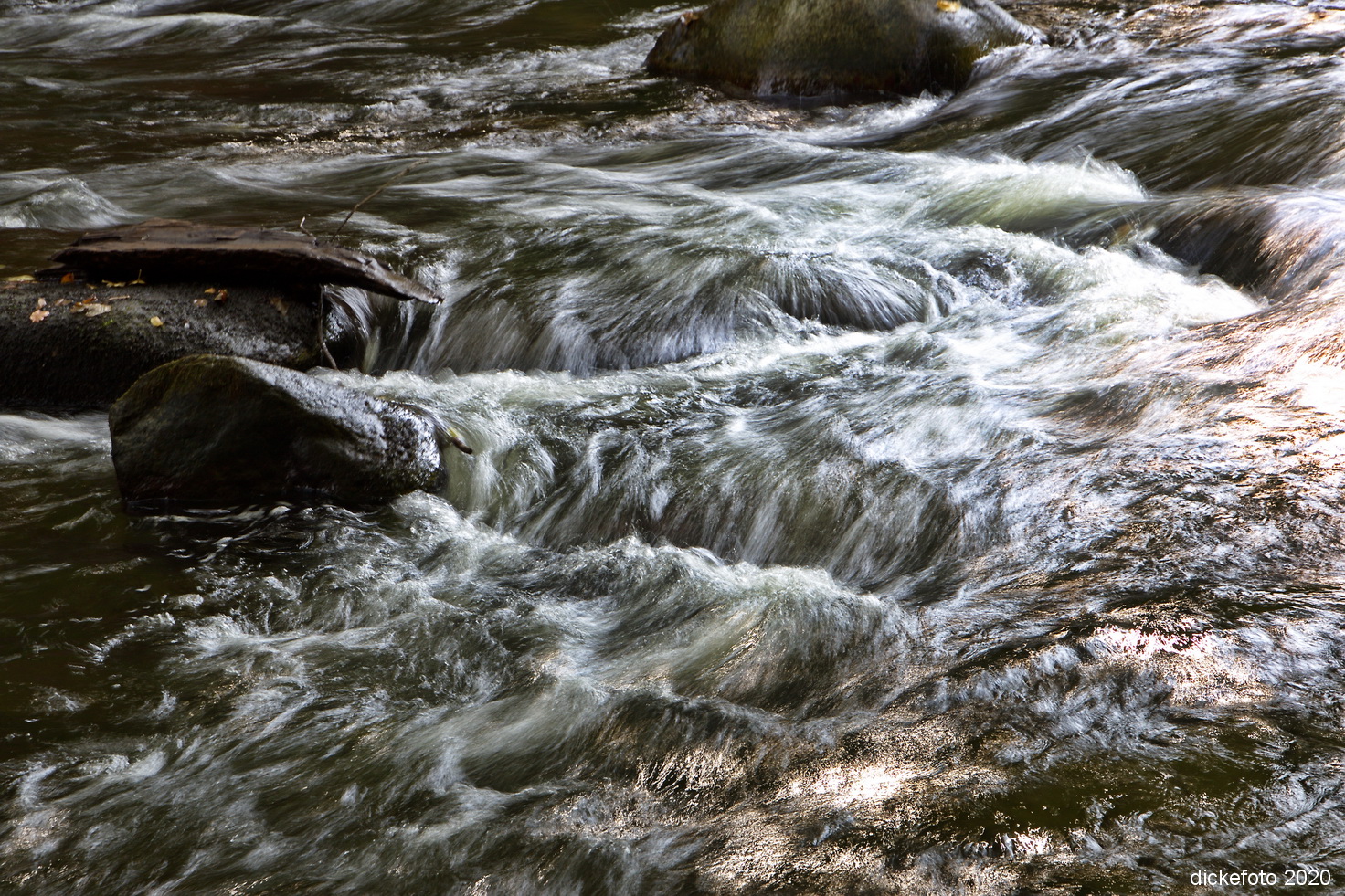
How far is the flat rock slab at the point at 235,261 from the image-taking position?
4871 mm

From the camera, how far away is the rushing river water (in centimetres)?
228

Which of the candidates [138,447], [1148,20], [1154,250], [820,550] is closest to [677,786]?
[820,550]

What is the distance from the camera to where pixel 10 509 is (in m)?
3.85

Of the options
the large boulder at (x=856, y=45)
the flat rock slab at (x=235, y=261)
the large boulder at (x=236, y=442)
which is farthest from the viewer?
the large boulder at (x=856, y=45)

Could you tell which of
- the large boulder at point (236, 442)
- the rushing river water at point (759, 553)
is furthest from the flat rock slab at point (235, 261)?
the large boulder at point (236, 442)

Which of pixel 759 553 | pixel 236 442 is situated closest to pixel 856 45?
pixel 759 553

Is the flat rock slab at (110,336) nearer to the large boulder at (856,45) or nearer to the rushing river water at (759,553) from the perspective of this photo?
the rushing river water at (759,553)

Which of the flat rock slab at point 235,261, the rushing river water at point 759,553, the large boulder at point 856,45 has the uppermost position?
the large boulder at point 856,45

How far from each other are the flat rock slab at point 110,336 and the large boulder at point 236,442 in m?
0.78

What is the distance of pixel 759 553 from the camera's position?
355 centimetres

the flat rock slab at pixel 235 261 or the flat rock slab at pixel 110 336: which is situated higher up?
the flat rock slab at pixel 235 261

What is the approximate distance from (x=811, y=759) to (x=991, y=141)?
5.85 meters

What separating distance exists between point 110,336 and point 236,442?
126cm

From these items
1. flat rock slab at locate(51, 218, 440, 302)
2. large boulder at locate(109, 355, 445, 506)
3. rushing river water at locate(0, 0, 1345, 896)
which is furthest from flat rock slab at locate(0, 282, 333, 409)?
large boulder at locate(109, 355, 445, 506)
